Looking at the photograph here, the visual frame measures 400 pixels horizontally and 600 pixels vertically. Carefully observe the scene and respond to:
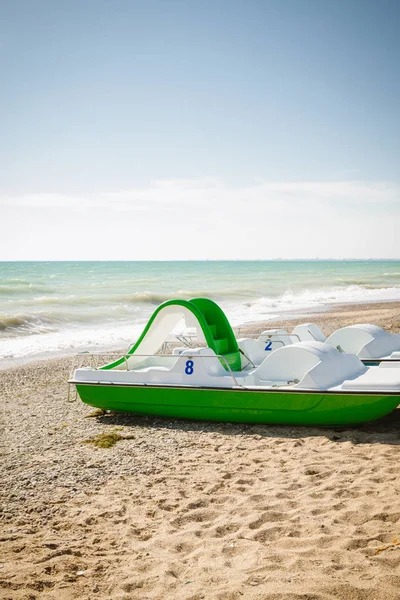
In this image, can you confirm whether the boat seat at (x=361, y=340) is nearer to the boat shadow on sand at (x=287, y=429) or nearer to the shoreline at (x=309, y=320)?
the shoreline at (x=309, y=320)

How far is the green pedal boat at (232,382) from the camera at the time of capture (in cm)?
706

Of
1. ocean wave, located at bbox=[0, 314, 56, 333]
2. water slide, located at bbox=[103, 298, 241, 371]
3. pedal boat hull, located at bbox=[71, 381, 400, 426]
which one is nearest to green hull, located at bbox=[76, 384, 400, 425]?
pedal boat hull, located at bbox=[71, 381, 400, 426]

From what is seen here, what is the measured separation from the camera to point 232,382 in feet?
25.2

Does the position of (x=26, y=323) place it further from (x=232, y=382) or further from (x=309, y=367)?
(x=309, y=367)

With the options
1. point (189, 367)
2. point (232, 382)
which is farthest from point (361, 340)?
point (189, 367)

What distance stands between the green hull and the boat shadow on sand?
0.09 metres

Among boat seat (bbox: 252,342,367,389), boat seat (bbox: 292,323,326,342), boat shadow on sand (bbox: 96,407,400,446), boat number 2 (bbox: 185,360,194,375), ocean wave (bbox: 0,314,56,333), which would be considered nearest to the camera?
boat shadow on sand (bbox: 96,407,400,446)

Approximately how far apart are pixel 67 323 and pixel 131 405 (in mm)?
16840

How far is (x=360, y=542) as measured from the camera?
4.22 meters

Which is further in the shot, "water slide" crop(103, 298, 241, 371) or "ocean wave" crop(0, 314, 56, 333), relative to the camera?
"ocean wave" crop(0, 314, 56, 333)

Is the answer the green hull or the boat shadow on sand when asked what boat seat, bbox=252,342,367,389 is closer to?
the green hull

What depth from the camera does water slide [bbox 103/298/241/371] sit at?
28.2 feet

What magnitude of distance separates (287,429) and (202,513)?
8.69ft

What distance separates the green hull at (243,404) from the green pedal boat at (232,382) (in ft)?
0.04
